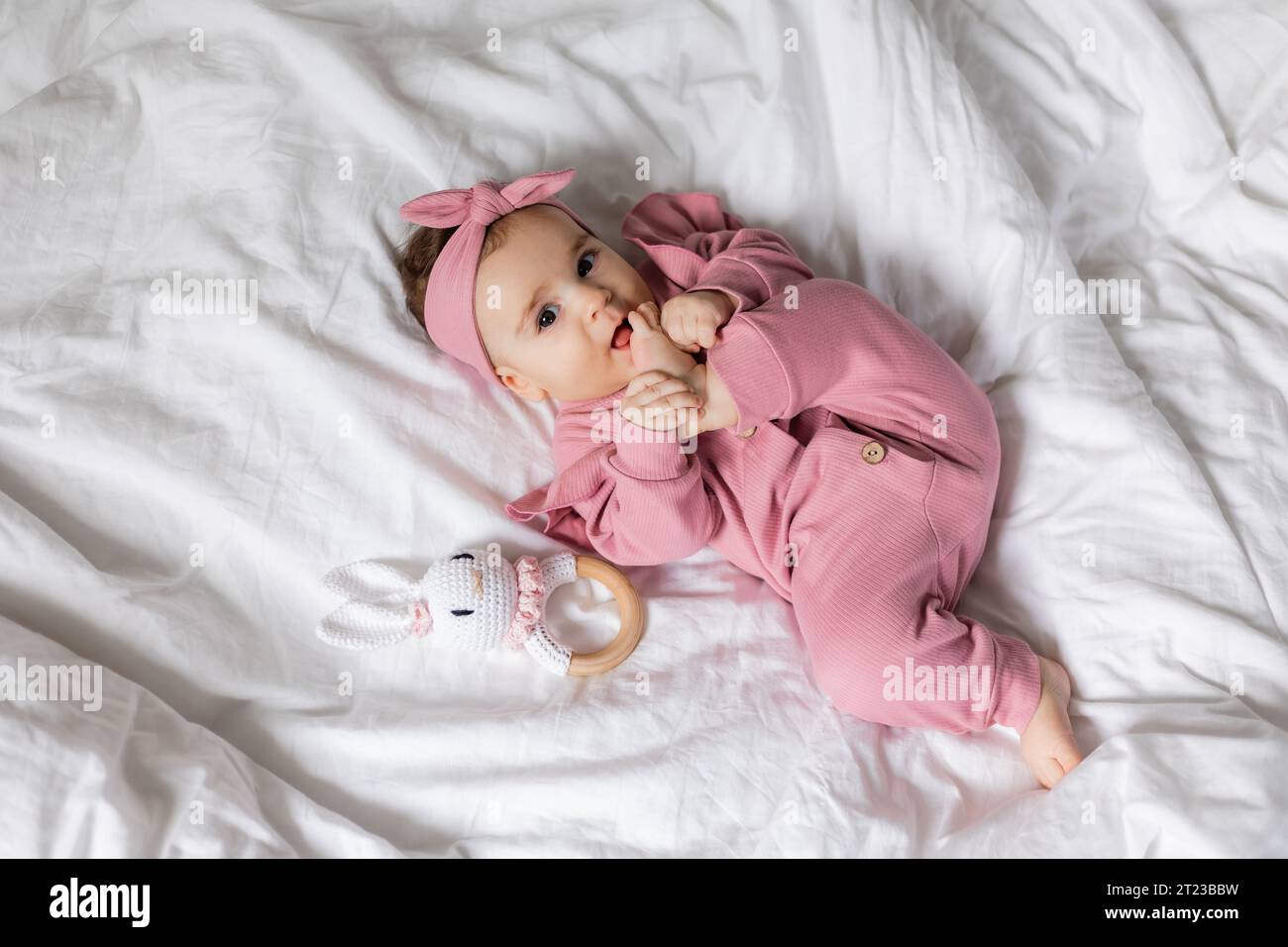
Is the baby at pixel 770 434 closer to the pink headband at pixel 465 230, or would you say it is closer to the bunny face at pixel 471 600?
the pink headband at pixel 465 230

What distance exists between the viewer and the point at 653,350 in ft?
4.71

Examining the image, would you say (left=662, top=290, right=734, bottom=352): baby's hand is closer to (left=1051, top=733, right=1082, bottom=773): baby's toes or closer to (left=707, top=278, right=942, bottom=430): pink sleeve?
(left=707, top=278, right=942, bottom=430): pink sleeve

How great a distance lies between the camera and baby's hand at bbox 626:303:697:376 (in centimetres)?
143

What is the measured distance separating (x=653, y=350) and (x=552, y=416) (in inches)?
11.8

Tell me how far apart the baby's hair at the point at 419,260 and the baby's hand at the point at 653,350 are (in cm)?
36

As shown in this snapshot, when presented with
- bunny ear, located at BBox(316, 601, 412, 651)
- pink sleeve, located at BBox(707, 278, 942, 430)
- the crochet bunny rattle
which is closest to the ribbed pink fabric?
pink sleeve, located at BBox(707, 278, 942, 430)

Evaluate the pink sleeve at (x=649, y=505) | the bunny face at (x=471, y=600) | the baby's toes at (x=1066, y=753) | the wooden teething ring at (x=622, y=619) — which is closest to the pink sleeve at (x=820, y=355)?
the pink sleeve at (x=649, y=505)

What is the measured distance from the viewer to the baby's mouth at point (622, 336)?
1.50 metres

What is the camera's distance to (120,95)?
1.73m

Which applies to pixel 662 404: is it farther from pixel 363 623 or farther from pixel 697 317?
pixel 363 623

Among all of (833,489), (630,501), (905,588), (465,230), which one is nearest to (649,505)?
(630,501)
